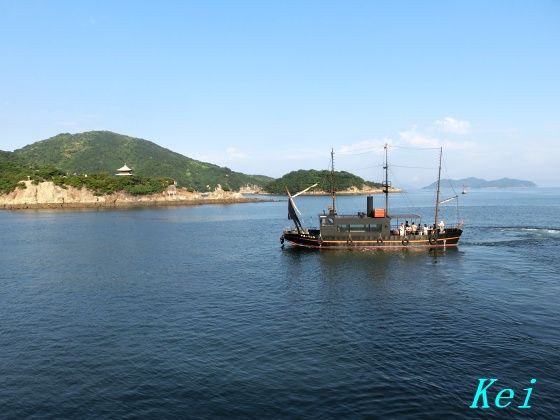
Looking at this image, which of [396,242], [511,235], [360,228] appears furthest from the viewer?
[511,235]

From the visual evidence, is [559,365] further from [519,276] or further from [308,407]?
[519,276]

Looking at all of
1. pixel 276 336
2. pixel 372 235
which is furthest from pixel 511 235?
pixel 276 336

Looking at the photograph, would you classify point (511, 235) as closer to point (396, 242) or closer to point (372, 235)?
point (396, 242)

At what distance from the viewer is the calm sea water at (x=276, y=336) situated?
71.1 feet

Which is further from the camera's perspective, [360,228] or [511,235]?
[511,235]

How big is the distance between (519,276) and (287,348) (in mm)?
34367

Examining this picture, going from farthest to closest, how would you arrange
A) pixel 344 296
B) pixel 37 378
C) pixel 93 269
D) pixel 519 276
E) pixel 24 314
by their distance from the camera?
pixel 93 269, pixel 519 276, pixel 344 296, pixel 24 314, pixel 37 378

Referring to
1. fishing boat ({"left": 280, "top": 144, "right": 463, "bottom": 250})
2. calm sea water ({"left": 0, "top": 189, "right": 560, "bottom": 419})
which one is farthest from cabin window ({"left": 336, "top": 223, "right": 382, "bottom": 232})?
calm sea water ({"left": 0, "top": 189, "right": 560, "bottom": 419})

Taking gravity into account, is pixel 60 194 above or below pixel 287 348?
above

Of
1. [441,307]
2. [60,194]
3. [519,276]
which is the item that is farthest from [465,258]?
[60,194]

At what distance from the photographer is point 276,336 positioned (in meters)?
30.3

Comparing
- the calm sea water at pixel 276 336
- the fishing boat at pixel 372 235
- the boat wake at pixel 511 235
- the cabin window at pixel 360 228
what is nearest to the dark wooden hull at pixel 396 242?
the fishing boat at pixel 372 235

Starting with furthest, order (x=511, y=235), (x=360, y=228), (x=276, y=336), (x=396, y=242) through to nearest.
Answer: (x=511, y=235)
(x=360, y=228)
(x=396, y=242)
(x=276, y=336)

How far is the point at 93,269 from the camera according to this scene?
5600cm
